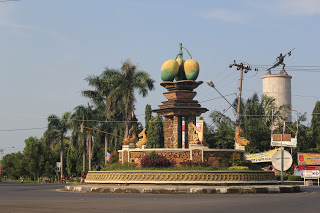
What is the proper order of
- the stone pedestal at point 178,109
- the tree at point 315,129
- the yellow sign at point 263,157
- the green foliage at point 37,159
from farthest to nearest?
1. the green foliage at point 37,159
2. the tree at point 315,129
3. the yellow sign at point 263,157
4. the stone pedestal at point 178,109

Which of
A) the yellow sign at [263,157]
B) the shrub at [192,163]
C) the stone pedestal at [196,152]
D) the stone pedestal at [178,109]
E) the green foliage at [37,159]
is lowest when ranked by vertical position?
the green foliage at [37,159]

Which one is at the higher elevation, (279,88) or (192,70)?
(279,88)

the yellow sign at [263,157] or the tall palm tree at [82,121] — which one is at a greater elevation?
the tall palm tree at [82,121]

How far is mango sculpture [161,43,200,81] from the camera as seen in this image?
35812 mm

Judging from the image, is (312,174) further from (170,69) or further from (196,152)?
(170,69)

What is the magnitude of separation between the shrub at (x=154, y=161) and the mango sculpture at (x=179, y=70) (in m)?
7.16

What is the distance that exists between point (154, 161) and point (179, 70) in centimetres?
873

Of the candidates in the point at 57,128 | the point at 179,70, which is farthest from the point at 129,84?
the point at 57,128

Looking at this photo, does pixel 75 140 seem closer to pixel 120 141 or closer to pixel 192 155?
pixel 120 141

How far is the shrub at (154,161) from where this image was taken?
3062 cm

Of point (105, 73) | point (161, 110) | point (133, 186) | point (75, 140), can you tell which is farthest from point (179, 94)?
point (75, 140)

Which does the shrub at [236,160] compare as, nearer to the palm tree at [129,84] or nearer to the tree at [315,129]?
the palm tree at [129,84]

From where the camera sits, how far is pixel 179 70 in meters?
36.5

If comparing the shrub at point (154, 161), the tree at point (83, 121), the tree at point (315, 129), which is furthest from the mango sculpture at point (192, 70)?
the tree at point (315, 129)
